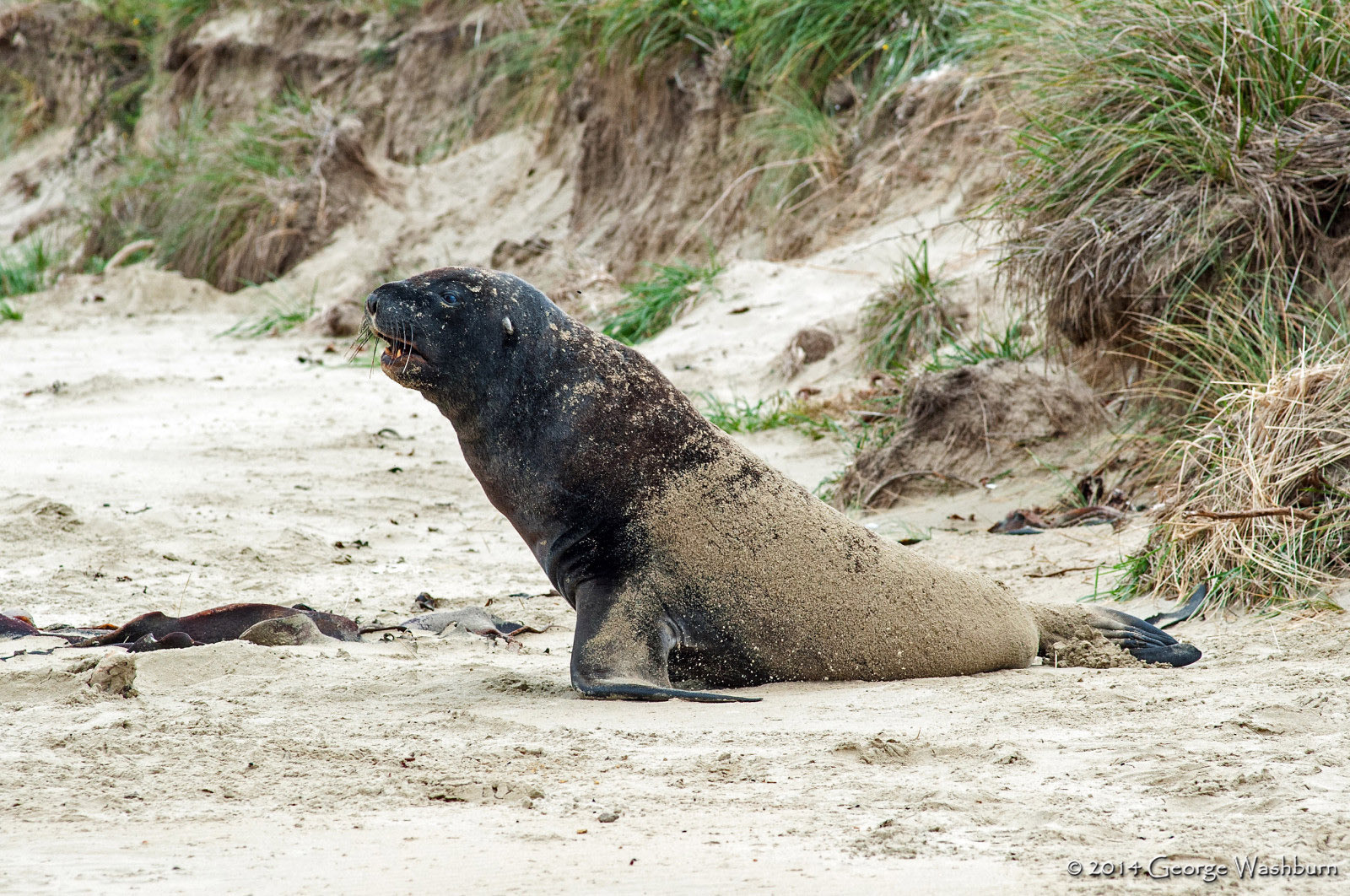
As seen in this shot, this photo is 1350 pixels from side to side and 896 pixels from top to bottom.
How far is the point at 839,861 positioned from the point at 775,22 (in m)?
8.21

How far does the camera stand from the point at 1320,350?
4.68 meters

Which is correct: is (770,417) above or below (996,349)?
below

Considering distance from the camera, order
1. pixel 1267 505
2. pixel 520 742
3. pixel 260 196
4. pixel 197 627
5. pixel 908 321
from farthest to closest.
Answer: pixel 260 196 < pixel 908 321 < pixel 1267 505 < pixel 197 627 < pixel 520 742

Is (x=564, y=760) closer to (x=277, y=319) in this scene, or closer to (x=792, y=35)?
(x=792, y=35)

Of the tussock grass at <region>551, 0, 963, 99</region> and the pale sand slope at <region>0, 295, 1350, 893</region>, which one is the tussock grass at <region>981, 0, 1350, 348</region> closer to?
the pale sand slope at <region>0, 295, 1350, 893</region>

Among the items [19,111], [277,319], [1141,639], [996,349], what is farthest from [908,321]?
[19,111]

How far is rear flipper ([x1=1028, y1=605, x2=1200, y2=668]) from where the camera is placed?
12.0 feet

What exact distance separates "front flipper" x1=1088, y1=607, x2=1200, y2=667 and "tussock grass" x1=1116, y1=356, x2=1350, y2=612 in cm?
32

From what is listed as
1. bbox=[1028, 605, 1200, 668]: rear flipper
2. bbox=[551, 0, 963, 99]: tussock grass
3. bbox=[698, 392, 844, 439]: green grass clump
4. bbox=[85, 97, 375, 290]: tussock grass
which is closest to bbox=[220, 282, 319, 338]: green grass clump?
bbox=[85, 97, 375, 290]: tussock grass

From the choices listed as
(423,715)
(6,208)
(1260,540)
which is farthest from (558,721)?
(6,208)

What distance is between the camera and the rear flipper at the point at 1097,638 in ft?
12.0

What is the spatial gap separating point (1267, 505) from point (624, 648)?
205 cm

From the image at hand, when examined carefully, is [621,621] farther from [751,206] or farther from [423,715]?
[751,206]

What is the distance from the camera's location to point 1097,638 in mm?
3904
